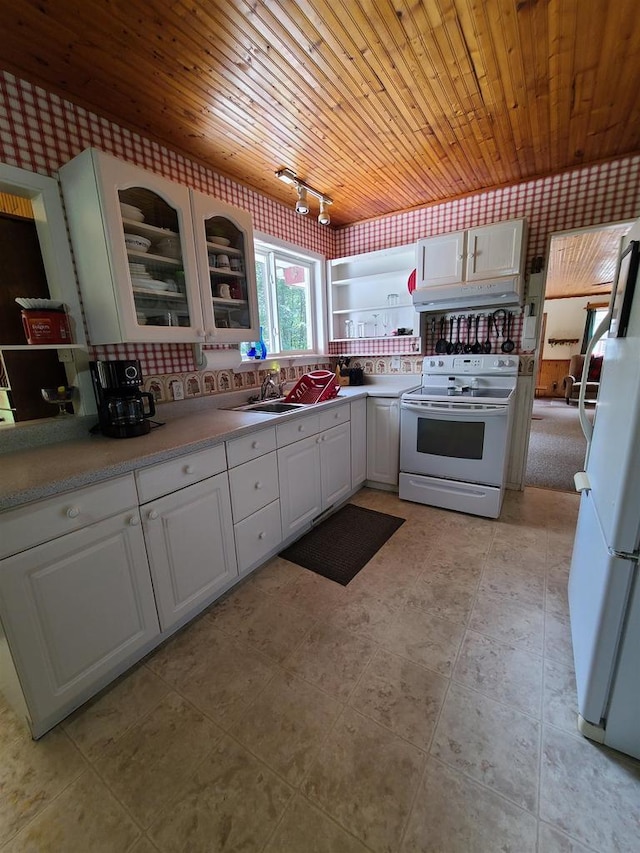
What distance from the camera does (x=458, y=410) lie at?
239 centimetres

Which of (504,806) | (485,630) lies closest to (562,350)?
(485,630)

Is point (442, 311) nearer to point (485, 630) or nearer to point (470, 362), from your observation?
point (470, 362)

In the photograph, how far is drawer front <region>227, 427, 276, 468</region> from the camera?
1.68 meters

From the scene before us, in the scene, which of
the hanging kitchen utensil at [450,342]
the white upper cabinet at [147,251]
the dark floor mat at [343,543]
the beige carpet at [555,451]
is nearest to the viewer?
the white upper cabinet at [147,251]

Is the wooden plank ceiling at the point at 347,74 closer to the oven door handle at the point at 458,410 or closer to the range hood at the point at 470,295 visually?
the range hood at the point at 470,295

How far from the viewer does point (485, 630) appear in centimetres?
154

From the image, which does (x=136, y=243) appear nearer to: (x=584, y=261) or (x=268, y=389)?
(x=268, y=389)

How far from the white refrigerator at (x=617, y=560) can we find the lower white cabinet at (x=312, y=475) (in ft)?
4.79

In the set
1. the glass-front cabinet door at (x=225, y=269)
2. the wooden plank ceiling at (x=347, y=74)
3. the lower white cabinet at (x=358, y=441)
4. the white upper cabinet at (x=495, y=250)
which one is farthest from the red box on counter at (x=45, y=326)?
the white upper cabinet at (x=495, y=250)

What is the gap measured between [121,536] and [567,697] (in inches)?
68.3

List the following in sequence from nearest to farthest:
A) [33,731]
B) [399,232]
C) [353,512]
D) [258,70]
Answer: [33,731], [258,70], [353,512], [399,232]

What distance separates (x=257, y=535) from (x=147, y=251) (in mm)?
→ 1594

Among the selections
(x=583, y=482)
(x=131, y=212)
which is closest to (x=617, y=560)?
(x=583, y=482)

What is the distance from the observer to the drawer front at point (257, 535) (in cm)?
180
